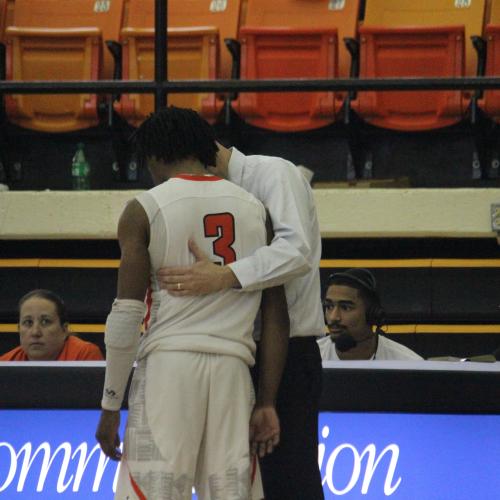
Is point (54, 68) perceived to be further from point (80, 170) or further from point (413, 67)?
point (413, 67)

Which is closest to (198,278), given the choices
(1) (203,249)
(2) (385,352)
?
(1) (203,249)

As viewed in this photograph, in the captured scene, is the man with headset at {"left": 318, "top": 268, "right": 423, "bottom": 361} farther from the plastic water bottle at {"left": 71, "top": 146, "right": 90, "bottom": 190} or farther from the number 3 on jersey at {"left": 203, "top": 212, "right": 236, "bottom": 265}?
the plastic water bottle at {"left": 71, "top": 146, "right": 90, "bottom": 190}

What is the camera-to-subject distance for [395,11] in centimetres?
655

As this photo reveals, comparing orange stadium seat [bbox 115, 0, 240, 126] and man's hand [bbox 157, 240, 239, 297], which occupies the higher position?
orange stadium seat [bbox 115, 0, 240, 126]

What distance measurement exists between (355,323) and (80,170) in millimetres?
2591

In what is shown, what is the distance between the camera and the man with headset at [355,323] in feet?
13.9

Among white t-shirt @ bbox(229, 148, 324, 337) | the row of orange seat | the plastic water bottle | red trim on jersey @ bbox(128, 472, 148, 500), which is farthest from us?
the plastic water bottle

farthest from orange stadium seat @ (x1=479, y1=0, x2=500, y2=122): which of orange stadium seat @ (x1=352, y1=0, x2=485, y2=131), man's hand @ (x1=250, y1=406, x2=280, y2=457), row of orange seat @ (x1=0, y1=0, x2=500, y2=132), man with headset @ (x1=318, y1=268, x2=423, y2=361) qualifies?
man's hand @ (x1=250, y1=406, x2=280, y2=457)

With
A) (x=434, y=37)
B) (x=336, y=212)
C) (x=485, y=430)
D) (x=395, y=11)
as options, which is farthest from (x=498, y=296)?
(x=485, y=430)

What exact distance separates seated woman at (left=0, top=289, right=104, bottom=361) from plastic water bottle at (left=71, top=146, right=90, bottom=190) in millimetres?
2041

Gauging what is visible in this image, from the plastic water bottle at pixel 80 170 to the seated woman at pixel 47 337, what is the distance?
2041 millimetres

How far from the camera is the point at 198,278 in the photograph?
2.21m

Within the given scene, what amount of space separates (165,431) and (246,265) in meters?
0.35

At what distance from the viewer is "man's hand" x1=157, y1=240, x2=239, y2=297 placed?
7.24 feet
